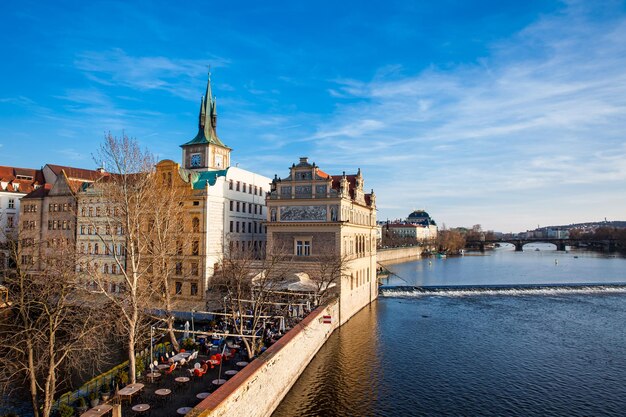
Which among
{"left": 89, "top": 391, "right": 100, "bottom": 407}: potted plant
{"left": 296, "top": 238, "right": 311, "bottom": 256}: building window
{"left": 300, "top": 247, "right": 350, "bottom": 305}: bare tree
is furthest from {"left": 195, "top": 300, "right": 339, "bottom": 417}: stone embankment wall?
{"left": 296, "top": 238, "right": 311, "bottom": 256}: building window

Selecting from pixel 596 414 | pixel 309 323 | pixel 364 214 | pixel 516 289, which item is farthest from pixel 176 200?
pixel 516 289

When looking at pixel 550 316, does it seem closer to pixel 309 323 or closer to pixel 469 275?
pixel 309 323

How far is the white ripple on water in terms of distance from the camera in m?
61.1

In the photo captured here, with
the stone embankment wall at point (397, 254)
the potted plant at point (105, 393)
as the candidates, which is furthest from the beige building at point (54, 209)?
the stone embankment wall at point (397, 254)

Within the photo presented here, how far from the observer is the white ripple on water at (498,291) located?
61.1 meters

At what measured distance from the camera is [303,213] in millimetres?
43281

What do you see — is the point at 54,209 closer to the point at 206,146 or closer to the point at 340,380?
the point at 206,146

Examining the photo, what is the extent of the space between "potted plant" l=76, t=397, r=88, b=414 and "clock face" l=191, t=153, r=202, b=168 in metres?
38.1

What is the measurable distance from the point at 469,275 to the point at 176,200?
67458 mm

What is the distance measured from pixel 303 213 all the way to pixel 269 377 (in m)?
22.9

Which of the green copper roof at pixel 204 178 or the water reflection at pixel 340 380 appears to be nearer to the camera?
the water reflection at pixel 340 380

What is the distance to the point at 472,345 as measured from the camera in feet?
115

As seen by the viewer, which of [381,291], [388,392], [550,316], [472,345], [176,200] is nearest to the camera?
[388,392]

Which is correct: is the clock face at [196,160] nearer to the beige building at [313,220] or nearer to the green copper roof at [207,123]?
the green copper roof at [207,123]
